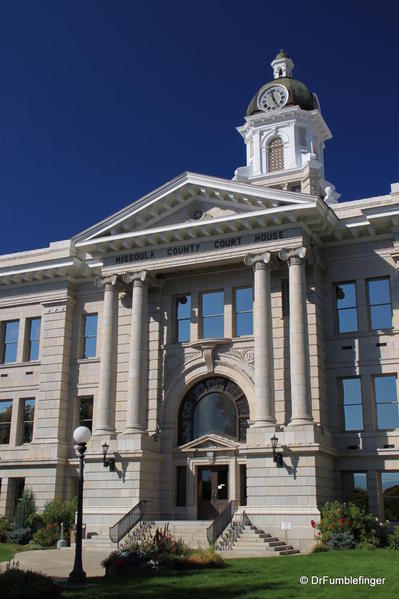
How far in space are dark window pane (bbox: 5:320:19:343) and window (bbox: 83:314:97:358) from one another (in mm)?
4348

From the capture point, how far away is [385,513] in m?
28.7

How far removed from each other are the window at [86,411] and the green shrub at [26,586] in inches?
879

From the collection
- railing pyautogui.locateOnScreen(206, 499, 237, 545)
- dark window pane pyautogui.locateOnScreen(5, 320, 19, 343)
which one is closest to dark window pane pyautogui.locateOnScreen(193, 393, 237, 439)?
railing pyautogui.locateOnScreen(206, 499, 237, 545)

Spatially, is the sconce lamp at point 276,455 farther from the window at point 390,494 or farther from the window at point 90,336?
the window at point 90,336

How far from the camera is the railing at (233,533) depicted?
25.3 m

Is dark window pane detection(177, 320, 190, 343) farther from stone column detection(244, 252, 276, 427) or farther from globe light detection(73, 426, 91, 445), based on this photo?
globe light detection(73, 426, 91, 445)

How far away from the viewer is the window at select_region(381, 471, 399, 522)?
2856 centimetres

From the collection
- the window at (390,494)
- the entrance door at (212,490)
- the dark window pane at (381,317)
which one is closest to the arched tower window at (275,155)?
the dark window pane at (381,317)

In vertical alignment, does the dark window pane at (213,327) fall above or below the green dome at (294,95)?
below

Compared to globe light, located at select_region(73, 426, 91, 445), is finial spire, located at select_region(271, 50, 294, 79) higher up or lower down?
higher up

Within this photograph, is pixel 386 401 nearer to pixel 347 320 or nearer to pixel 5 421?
pixel 347 320

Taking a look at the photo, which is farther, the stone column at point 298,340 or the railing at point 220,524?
the stone column at point 298,340

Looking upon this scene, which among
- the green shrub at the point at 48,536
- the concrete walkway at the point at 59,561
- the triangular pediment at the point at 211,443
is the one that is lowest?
the concrete walkway at the point at 59,561

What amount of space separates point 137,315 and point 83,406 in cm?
655
